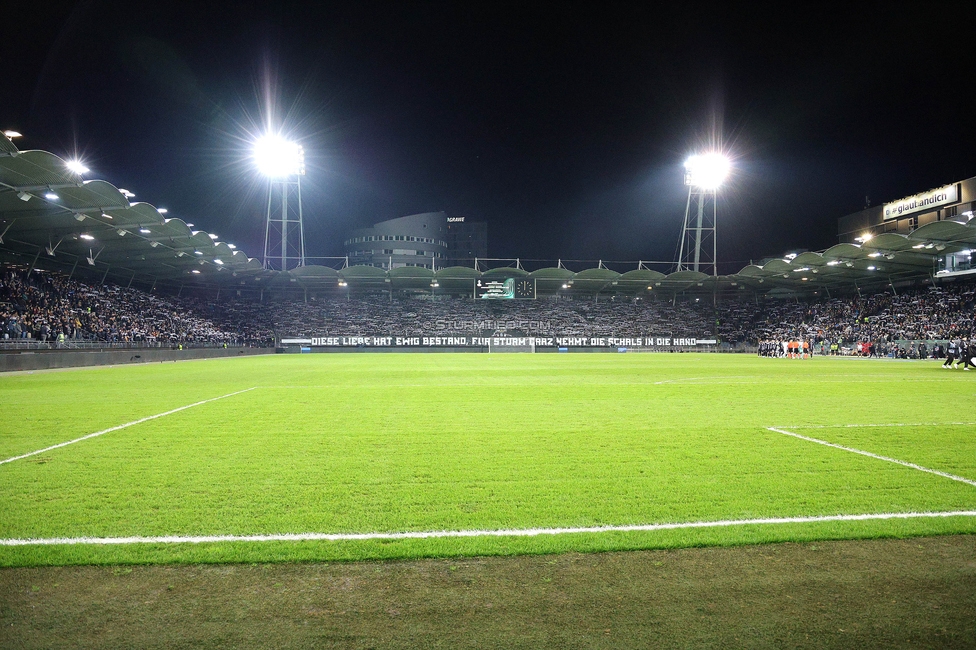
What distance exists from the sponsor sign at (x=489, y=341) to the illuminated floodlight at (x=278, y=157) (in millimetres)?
17459

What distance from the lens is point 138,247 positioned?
1626 inches

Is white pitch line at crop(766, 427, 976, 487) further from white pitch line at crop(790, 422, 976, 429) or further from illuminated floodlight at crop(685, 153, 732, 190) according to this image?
illuminated floodlight at crop(685, 153, 732, 190)

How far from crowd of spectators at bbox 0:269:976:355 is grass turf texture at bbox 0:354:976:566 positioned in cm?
3512

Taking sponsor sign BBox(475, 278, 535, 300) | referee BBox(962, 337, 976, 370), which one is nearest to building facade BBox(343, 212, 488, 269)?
sponsor sign BBox(475, 278, 535, 300)

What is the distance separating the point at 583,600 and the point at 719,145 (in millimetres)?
59363

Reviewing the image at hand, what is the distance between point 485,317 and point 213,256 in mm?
31306

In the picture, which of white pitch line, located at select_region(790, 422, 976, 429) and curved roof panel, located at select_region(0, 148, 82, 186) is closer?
white pitch line, located at select_region(790, 422, 976, 429)

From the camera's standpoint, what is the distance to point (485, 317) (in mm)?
67188

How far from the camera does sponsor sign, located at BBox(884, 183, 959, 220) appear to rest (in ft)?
168

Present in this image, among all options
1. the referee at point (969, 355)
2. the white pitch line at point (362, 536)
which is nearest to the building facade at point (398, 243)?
the referee at point (969, 355)

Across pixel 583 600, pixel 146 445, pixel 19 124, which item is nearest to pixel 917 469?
pixel 583 600

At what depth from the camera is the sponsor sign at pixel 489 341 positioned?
193 feet

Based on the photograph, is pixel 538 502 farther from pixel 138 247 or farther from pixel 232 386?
pixel 138 247

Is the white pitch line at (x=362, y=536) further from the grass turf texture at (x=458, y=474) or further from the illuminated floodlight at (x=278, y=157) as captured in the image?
the illuminated floodlight at (x=278, y=157)
